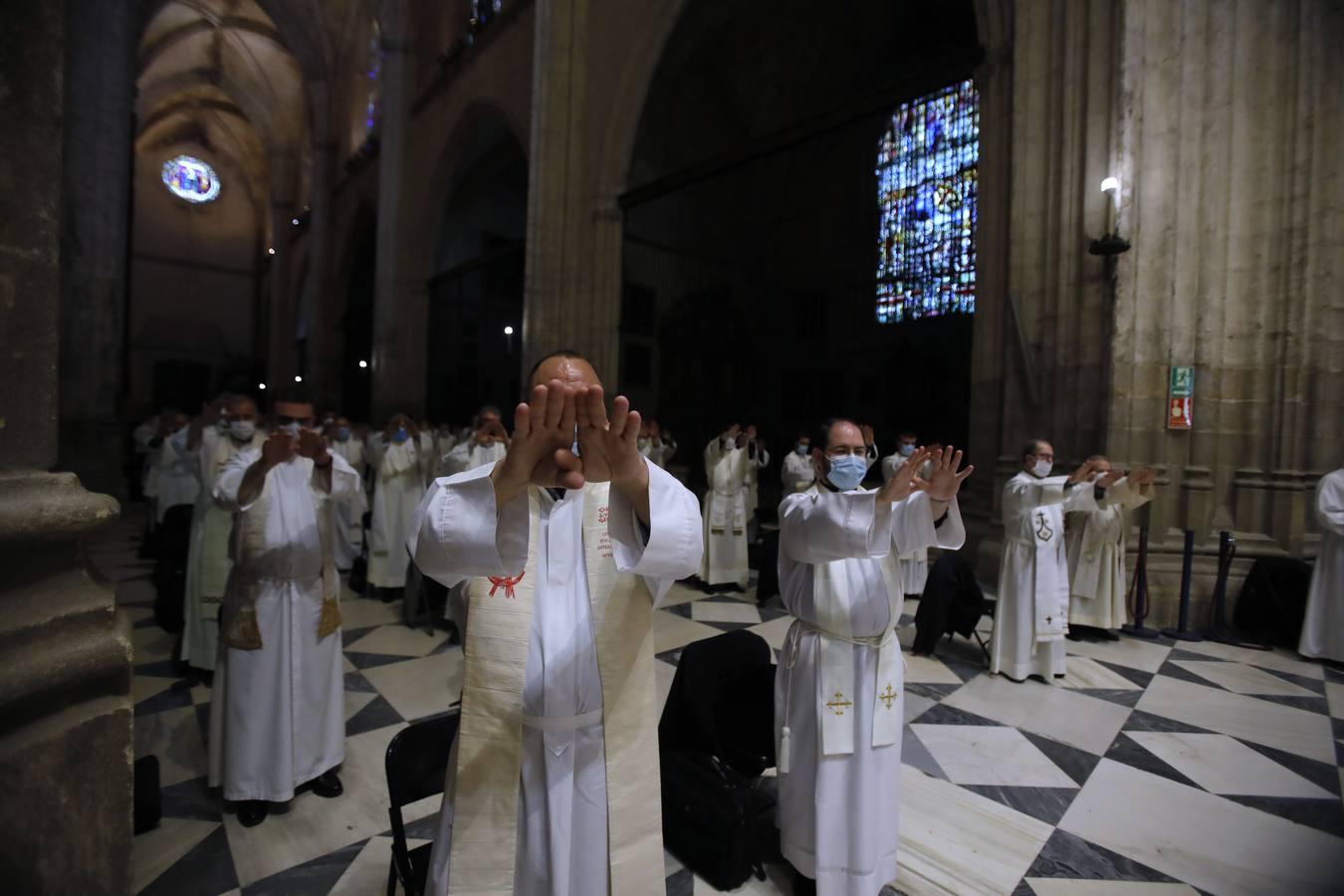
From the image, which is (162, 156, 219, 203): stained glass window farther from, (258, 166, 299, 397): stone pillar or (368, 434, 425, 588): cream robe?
(368, 434, 425, 588): cream robe

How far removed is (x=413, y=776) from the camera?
2068mm

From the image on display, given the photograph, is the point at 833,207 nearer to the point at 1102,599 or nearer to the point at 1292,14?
the point at 1292,14

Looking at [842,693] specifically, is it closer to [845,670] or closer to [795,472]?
[845,670]

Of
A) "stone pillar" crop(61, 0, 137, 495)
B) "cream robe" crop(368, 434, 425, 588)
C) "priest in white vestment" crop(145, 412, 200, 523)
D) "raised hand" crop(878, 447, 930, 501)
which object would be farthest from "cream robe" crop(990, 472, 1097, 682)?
"stone pillar" crop(61, 0, 137, 495)

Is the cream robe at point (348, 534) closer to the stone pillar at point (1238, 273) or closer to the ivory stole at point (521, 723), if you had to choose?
the ivory stole at point (521, 723)

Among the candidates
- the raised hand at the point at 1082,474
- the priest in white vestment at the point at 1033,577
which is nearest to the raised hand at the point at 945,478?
→ the priest in white vestment at the point at 1033,577

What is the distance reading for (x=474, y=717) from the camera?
62.9 inches

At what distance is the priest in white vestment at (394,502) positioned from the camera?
21.6 feet

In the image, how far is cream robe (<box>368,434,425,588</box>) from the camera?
21.6ft

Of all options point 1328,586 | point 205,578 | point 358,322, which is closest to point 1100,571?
point 1328,586

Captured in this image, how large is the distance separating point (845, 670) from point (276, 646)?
7.89 ft

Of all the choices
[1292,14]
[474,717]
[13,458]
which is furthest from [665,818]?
[1292,14]

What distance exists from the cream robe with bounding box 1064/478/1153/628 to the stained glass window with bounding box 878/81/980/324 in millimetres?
6273

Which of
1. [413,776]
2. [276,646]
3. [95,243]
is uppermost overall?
[95,243]
